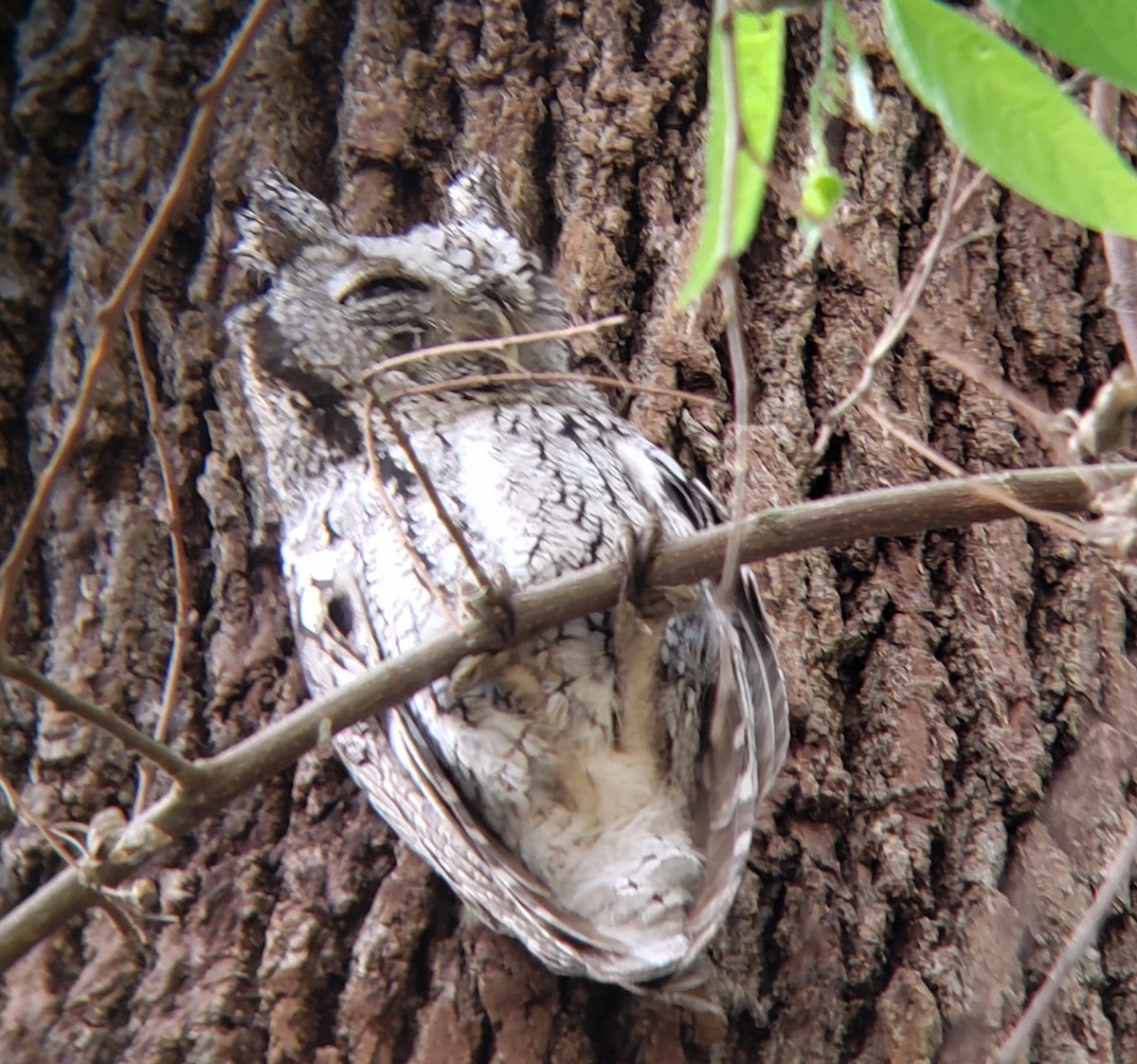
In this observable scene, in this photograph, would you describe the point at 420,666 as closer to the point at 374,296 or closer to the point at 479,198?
the point at 374,296

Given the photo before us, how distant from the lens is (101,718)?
2.50 ft

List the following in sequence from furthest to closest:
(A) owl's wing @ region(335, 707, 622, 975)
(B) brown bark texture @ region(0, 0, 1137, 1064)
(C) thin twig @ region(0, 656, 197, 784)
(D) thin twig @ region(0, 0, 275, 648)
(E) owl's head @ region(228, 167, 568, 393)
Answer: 1. (E) owl's head @ region(228, 167, 568, 393)
2. (B) brown bark texture @ region(0, 0, 1137, 1064)
3. (A) owl's wing @ region(335, 707, 622, 975)
4. (C) thin twig @ region(0, 656, 197, 784)
5. (D) thin twig @ region(0, 0, 275, 648)

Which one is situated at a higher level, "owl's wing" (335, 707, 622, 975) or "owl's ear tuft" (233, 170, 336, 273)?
"owl's ear tuft" (233, 170, 336, 273)

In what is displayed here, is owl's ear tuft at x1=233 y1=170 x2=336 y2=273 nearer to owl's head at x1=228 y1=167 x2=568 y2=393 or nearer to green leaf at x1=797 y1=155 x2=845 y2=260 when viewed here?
owl's head at x1=228 y1=167 x2=568 y2=393

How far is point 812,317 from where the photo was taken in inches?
57.4

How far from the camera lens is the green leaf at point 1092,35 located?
524 mm

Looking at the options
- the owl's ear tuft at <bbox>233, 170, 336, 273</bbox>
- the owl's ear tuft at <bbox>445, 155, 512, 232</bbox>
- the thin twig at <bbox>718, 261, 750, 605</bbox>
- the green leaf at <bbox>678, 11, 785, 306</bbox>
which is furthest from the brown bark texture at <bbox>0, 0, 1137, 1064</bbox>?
the green leaf at <bbox>678, 11, 785, 306</bbox>

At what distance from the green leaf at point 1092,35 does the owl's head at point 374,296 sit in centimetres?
80

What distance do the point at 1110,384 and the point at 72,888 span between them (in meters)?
0.78

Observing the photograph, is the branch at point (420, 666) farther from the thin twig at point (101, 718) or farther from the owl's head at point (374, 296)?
the owl's head at point (374, 296)

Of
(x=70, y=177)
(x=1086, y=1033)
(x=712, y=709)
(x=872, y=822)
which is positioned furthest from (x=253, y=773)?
(x=70, y=177)

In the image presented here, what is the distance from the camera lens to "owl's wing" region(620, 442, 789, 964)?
106 centimetres

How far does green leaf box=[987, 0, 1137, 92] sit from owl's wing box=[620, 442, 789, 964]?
62 centimetres

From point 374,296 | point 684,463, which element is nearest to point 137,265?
point 374,296
